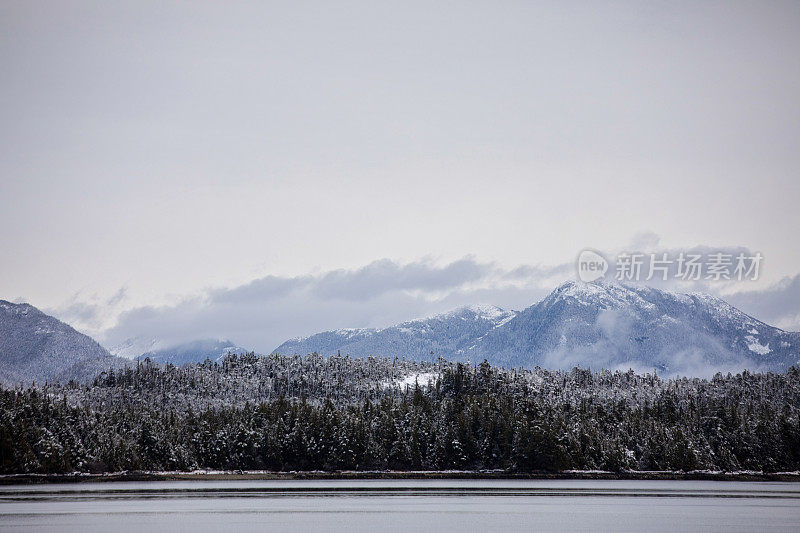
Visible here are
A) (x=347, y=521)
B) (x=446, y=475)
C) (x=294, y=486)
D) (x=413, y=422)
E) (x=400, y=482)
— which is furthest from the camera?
(x=413, y=422)

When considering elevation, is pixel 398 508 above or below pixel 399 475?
above

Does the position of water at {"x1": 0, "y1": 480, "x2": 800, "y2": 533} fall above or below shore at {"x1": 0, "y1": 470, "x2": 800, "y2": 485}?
above

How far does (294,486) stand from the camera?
152750 millimetres

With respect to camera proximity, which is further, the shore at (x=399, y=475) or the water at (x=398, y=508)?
the shore at (x=399, y=475)

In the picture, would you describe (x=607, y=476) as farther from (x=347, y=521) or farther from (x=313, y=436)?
(x=347, y=521)

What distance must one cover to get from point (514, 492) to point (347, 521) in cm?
5181

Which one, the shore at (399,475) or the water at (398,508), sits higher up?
the water at (398,508)

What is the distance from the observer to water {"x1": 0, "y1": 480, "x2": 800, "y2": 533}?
8538 centimetres

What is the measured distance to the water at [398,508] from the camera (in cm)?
8538

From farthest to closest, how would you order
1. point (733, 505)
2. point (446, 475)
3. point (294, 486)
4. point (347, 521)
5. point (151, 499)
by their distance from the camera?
1. point (446, 475)
2. point (294, 486)
3. point (151, 499)
4. point (733, 505)
5. point (347, 521)

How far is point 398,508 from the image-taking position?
105m

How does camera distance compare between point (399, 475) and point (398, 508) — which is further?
point (399, 475)

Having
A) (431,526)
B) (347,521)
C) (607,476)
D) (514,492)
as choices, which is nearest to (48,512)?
(347,521)

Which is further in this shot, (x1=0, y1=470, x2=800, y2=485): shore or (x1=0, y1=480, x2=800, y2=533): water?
(x1=0, y1=470, x2=800, y2=485): shore
